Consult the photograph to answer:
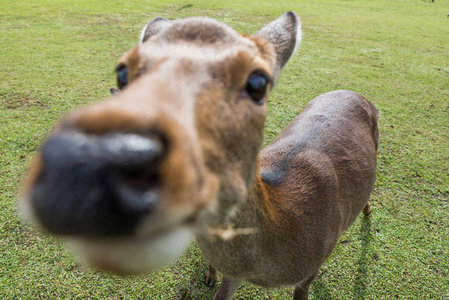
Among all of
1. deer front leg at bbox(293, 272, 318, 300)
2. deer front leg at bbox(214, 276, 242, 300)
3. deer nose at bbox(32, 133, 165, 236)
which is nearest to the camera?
deer nose at bbox(32, 133, 165, 236)

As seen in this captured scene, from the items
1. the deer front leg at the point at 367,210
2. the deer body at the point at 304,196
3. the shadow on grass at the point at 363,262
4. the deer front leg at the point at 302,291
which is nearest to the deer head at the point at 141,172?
the deer body at the point at 304,196

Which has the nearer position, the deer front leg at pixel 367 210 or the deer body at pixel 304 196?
the deer body at pixel 304 196

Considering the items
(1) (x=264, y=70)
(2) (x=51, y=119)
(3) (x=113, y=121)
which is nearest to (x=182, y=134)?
(3) (x=113, y=121)

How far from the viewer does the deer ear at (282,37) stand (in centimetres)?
205

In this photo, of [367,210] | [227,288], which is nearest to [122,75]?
[227,288]

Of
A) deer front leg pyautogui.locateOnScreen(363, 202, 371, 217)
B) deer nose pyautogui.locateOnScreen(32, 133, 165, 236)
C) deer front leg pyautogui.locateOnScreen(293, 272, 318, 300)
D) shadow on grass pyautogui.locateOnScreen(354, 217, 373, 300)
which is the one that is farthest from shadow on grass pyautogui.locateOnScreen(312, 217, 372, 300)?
deer nose pyautogui.locateOnScreen(32, 133, 165, 236)

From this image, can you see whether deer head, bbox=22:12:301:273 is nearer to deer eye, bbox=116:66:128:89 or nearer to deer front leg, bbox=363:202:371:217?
deer eye, bbox=116:66:128:89

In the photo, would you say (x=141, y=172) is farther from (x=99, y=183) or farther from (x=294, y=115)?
(x=294, y=115)

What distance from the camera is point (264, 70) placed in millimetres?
1505

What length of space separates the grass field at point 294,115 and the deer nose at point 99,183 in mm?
2889

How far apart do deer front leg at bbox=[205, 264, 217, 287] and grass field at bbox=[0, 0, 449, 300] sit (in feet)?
0.23

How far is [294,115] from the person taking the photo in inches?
248

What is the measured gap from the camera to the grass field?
10.9 ft

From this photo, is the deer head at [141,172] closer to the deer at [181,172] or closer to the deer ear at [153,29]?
the deer at [181,172]
